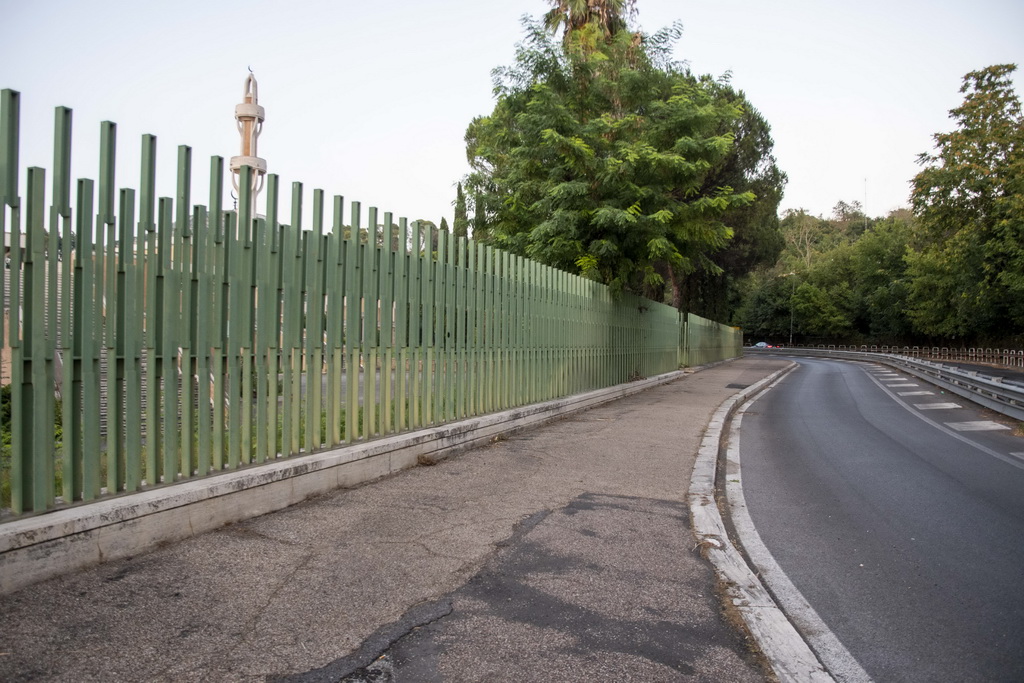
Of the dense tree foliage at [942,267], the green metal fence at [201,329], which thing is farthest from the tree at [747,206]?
the green metal fence at [201,329]

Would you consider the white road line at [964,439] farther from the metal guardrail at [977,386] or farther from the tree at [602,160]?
the tree at [602,160]

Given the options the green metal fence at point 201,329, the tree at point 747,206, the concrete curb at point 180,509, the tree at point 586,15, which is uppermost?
the tree at point 586,15

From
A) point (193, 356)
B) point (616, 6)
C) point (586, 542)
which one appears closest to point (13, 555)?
point (193, 356)

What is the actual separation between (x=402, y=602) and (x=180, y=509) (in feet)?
5.36

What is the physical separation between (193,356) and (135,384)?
1.64 feet

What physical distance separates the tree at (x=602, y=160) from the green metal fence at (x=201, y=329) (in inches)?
Answer: 254

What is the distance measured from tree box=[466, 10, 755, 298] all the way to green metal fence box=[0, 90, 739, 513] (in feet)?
21.2

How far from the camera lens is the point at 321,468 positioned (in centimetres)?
570

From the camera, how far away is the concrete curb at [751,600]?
3166 millimetres

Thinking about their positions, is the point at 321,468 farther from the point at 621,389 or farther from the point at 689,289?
the point at 689,289

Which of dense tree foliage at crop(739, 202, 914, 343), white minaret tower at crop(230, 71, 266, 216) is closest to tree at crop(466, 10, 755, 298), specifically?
white minaret tower at crop(230, 71, 266, 216)

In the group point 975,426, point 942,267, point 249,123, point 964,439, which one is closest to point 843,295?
point 942,267

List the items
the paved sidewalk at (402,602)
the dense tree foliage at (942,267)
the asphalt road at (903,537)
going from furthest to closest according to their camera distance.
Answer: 1. the dense tree foliage at (942,267)
2. the asphalt road at (903,537)
3. the paved sidewalk at (402,602)

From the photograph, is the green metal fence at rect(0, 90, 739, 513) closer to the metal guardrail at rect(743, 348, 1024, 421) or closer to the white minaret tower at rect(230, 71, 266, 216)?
the white minaret tower at rect(230, 71, 266, 216)
